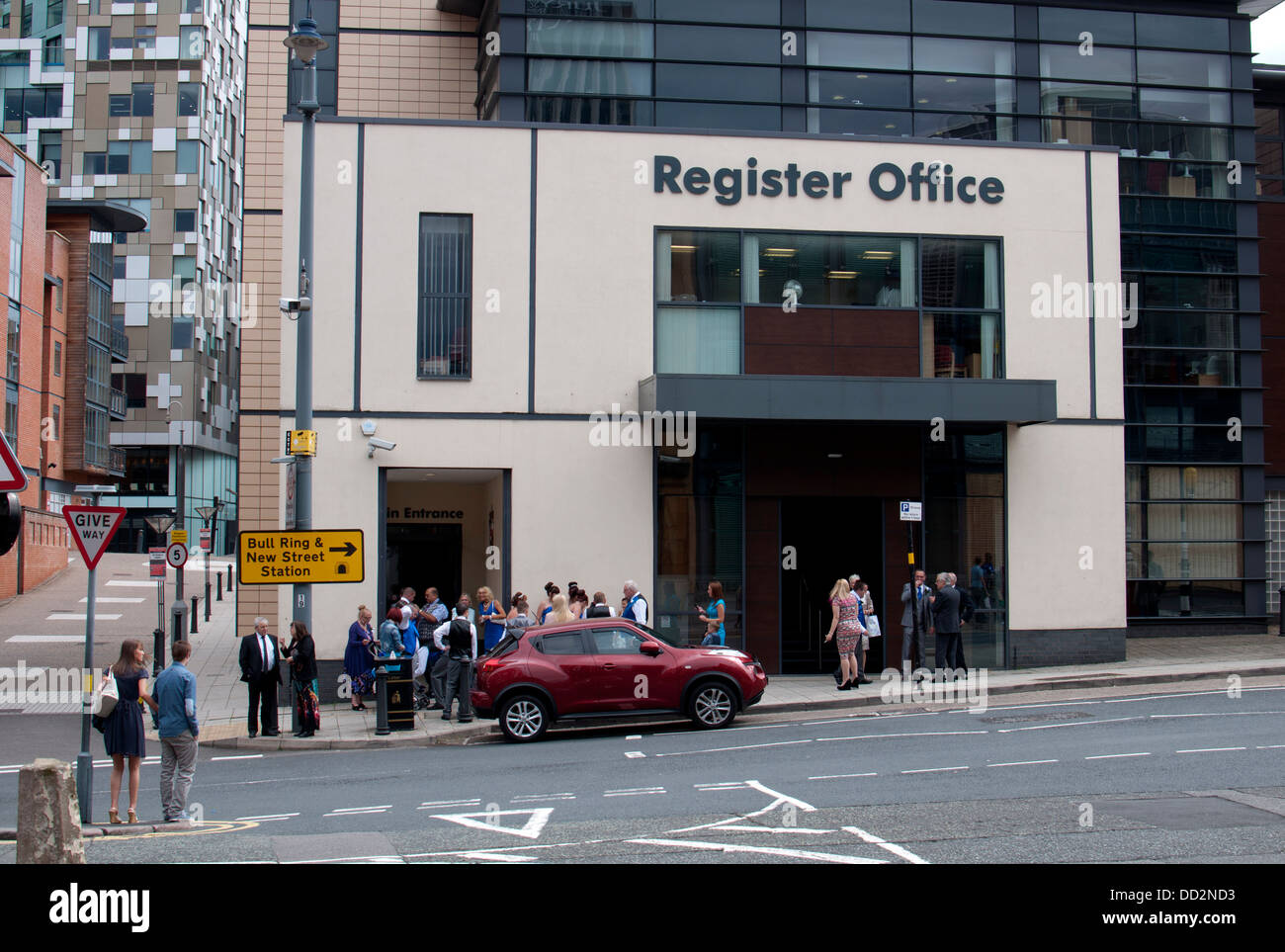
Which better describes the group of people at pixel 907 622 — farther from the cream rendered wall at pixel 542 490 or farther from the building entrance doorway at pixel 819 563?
the cream rendered wall at pixel 542 490

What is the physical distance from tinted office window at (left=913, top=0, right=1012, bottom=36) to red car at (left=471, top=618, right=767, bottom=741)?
16.1 meters

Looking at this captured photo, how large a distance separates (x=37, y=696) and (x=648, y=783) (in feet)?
46.3

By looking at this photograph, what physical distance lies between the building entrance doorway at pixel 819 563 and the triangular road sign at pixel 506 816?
11.7 meters

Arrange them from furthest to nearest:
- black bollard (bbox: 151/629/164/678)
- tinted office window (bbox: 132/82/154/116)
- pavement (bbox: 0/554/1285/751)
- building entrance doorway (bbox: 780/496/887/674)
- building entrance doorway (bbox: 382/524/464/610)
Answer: tinted office window (bbox: 132/82/154/116), building entrance doorway (bbox: 382/524/464/610), black bollard (bbox: 151/629/164/678), building entrance doorway (bbox: 780/496/887/674), pavement (bbox: 0/554/1285/751)

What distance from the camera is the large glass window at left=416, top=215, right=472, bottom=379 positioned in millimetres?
21312

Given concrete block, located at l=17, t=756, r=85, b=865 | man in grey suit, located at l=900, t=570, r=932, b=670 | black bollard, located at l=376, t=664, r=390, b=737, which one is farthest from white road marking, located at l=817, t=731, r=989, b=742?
concrete block, located at l=17, t=756, r=85, b=865

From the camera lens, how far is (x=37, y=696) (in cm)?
2192

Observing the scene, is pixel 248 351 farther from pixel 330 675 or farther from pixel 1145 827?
pixel 1145 827

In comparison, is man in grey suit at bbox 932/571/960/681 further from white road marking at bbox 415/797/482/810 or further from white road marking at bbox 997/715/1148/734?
white road marking at bbox 415/797/482/810

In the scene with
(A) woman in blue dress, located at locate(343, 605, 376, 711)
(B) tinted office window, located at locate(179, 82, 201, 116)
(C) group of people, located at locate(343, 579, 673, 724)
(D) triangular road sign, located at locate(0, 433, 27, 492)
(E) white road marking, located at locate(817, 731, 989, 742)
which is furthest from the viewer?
(B) tinted office window, located at locate(179, 82, 201, 116)

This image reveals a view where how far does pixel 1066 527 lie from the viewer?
73.9 ft

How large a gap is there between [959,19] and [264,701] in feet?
64.3

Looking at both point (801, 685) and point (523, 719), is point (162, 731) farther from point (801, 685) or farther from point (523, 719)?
point (801, 685)

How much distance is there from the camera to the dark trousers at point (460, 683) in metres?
17.9
